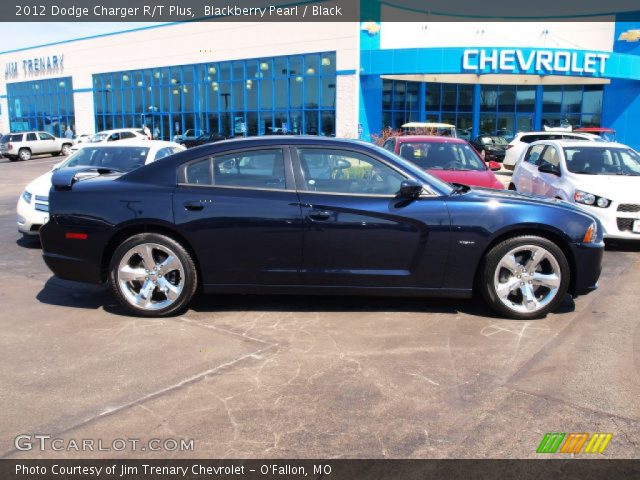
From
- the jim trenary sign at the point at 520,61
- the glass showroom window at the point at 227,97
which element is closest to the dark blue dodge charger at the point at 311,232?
the jim trenary sign at the point at 520,61

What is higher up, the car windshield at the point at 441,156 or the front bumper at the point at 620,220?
the car windshield at the point at 441,156

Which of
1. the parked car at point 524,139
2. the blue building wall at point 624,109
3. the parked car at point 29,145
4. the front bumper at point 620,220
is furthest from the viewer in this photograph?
the parked car at point 29,145

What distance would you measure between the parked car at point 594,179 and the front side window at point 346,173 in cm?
408

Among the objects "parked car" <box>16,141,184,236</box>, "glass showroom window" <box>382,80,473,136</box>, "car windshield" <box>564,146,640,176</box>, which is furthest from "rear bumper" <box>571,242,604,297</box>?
"glass showroom window" <box>382,80,473,136</box>

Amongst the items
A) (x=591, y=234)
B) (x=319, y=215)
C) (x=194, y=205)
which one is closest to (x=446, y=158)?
(x=591, y=234)

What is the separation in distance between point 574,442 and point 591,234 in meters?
2.50

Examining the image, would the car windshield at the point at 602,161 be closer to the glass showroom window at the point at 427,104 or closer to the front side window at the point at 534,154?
the front side window at the point at 534,154

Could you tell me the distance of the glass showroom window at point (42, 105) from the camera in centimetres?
4503

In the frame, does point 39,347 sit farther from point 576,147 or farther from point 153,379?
point 576,147

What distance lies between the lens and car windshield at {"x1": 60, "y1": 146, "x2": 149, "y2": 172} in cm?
905

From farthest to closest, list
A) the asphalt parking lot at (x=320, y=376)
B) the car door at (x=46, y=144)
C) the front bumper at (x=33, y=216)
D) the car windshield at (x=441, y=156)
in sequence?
the car door at (x=46, y=144) < the car windshield at (x=441, y=156) < the front bumper at (x=33, y=216) < the asphalt parking lot at (x=320, y=376)

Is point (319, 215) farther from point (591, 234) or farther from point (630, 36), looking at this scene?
point (630, 36)

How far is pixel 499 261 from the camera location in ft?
16.4

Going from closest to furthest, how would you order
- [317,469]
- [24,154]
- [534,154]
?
1. [317,469]
2. [534,154]
3. [24,154]
